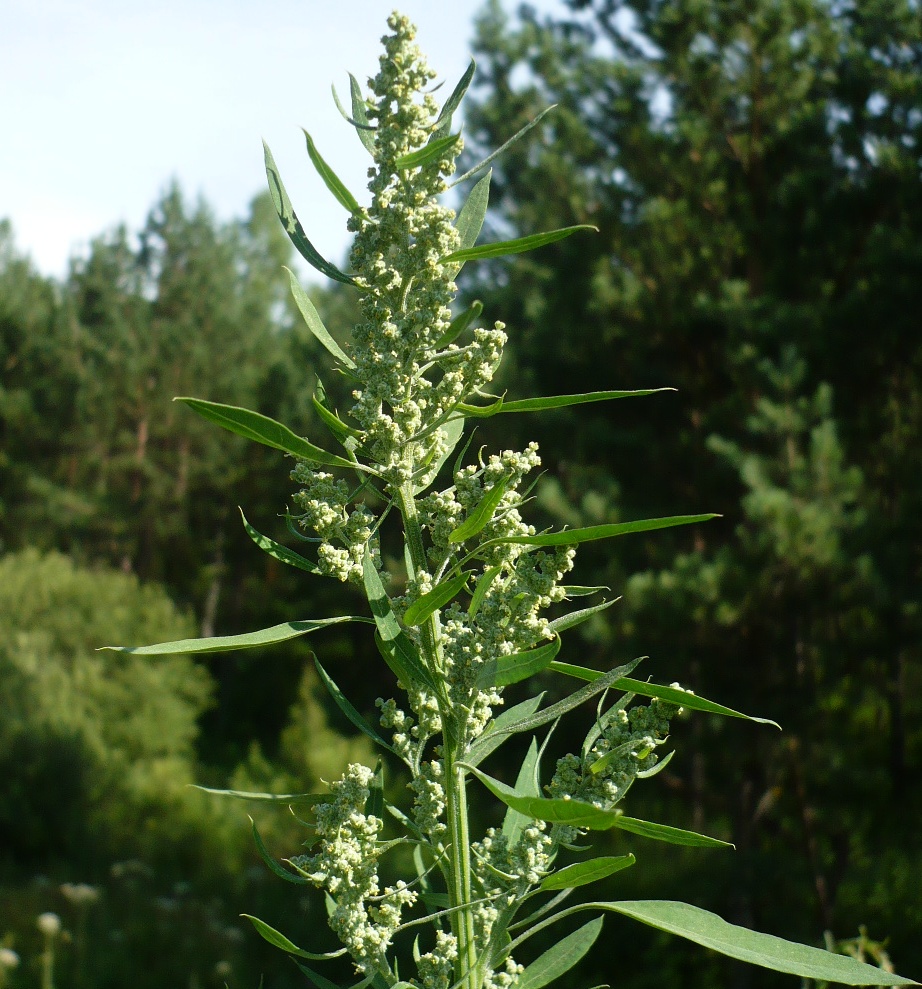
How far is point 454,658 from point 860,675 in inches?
346

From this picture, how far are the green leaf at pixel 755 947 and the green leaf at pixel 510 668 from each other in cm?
28

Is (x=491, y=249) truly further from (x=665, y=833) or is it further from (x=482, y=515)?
(x=665, y=833)

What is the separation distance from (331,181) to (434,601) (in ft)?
1.71

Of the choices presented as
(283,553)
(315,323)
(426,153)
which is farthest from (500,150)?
(283,553)

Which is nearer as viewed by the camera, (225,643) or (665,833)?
(225,643)

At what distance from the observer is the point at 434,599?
1.11 meters

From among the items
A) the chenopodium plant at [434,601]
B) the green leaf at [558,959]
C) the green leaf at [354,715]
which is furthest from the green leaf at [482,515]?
the green leaf at [558,959]

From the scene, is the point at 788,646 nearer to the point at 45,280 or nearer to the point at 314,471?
the point at 314,471

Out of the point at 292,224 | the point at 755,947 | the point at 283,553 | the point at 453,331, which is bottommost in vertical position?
the point at 755,947

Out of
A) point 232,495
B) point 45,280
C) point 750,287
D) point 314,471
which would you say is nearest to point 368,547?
point 314,471

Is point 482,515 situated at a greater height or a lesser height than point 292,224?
lesser

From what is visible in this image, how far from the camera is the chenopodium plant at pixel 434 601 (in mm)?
1149

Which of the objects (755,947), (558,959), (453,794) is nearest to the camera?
(755,947)

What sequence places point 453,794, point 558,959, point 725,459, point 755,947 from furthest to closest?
1. point 725,459
2. point 558,959
3. point 453,794
4. point 755,947
